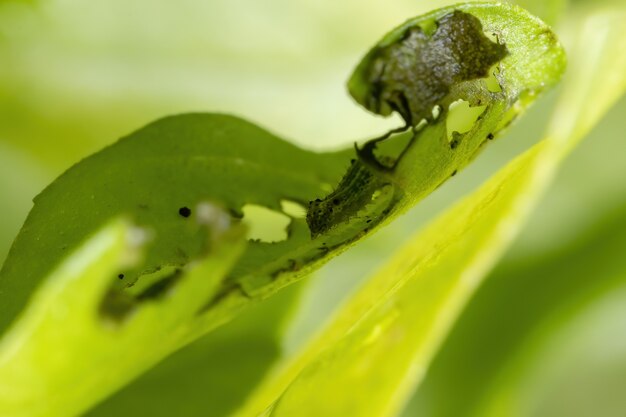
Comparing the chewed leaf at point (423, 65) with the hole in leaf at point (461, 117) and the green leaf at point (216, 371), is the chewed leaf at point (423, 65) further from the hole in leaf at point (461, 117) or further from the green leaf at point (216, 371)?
the green leaf at point (216, 371)

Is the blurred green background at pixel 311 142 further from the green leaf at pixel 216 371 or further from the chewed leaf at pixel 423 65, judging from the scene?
the chewed leaf at pixel 423 65

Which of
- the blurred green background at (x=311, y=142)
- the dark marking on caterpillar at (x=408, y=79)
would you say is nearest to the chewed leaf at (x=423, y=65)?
the dark marking on caterpillar at (x=408, y=79)

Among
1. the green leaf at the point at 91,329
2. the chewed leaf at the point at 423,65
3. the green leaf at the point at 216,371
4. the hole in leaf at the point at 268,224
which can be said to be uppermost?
the chewed leaf at the point at 423,65

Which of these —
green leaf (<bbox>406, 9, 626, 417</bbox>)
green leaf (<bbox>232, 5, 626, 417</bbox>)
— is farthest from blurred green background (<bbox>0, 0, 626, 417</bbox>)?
green leaf (<bbox>232, 5, 626, 417</bbox>)

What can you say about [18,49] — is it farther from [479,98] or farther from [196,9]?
[479,98]

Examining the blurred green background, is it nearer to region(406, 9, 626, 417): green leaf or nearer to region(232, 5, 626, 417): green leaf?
region(406, 9, 626, 417): green leaf

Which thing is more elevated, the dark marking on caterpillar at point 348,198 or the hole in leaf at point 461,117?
the hole in leaf at point 461,117

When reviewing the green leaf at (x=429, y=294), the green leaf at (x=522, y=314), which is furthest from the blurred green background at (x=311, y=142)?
the green leaf at (x=429, y=294)

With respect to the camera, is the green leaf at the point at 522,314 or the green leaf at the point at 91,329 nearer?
the green leaf at the point at 91,329

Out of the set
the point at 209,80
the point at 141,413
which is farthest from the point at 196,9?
the point at 141,413
